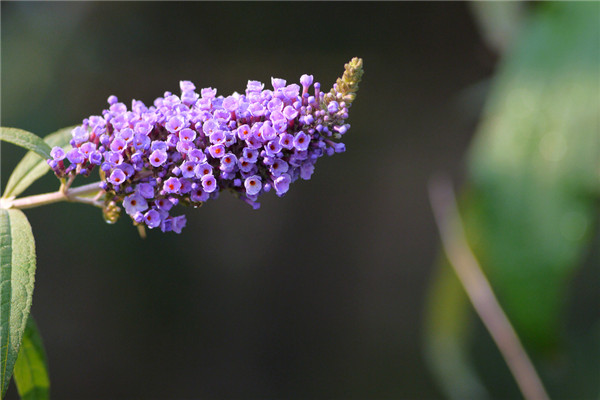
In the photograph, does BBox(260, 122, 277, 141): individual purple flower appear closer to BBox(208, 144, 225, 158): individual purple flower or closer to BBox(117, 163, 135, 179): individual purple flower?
BBox(208, 144, 225, 158): individual purple flower

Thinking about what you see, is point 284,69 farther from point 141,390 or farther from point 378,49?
point 141,390

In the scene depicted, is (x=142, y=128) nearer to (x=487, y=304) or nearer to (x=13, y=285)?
(x=13, y=285)

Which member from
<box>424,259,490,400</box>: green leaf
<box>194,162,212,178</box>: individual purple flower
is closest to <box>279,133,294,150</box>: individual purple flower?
<box>194,162,212,178</box>: individual purple flower

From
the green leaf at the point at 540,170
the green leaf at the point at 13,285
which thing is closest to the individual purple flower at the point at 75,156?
the green leaf at the point at 13,285

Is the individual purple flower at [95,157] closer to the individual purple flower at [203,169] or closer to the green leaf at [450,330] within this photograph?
the individual purple flower at [203,169]

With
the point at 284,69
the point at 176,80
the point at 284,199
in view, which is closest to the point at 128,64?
the point at 176,80

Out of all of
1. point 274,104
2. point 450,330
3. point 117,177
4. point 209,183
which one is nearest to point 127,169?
point 117,177
